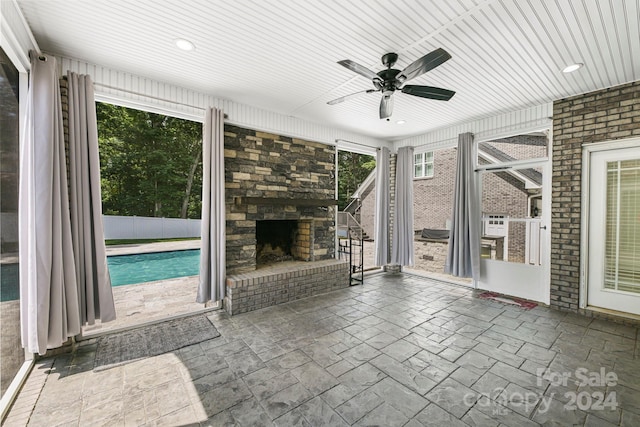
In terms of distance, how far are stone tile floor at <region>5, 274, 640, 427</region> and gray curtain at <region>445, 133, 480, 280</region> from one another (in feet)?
4.06

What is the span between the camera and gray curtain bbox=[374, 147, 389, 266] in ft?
17.4

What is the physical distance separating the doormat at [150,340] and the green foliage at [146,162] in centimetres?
957

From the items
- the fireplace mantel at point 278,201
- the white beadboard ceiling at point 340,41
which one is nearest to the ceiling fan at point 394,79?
the white beadboard ceiling at point 340,41

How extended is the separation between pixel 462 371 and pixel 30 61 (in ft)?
14.4

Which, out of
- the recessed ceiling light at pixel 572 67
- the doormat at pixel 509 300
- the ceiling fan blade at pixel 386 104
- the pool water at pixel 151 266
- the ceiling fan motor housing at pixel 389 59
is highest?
the recessed ceiling light at pixel 572 67

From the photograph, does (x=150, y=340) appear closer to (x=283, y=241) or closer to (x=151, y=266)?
(x=283, y=241)

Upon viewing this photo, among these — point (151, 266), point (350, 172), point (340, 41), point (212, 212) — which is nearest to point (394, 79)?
point (340, 41)

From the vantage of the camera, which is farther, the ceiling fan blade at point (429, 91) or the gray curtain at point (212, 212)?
the gray curtain at point (212, 212)

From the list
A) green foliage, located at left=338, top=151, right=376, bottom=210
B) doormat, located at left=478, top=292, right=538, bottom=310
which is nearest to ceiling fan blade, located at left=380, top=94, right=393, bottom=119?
doormat, located at left=478, top=292, right=538, bottom=310

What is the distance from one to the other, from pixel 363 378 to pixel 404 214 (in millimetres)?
3725

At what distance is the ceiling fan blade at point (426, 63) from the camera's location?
75.0 inches

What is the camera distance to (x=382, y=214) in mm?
5320

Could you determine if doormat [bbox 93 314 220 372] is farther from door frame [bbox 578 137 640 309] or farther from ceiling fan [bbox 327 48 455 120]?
door frame [bbox 578 137 640 309]

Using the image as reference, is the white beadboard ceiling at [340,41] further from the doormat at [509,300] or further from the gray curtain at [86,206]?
the doormat at [509,300]
